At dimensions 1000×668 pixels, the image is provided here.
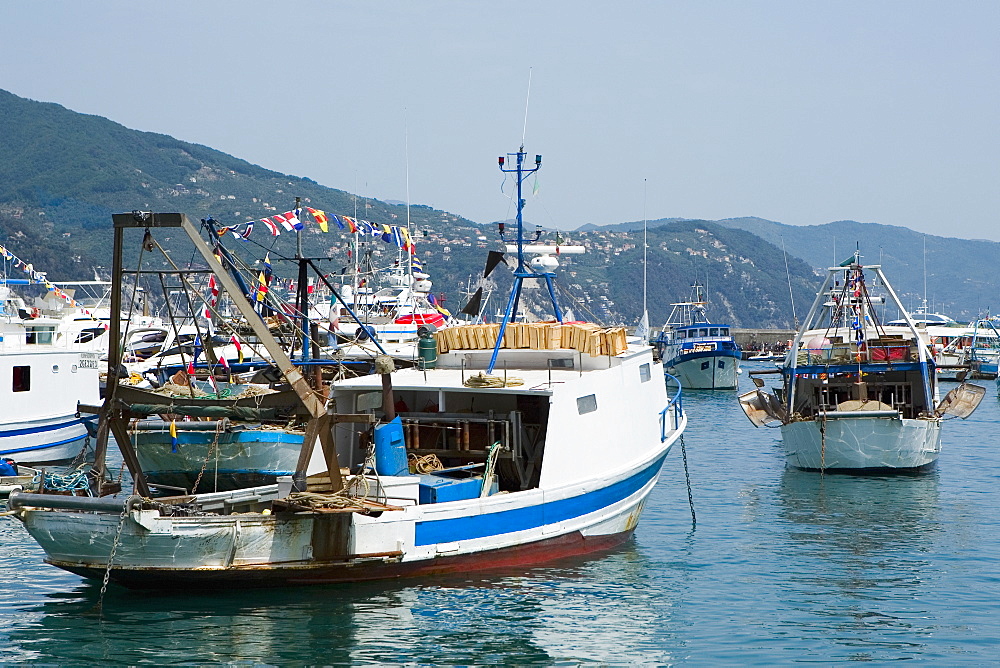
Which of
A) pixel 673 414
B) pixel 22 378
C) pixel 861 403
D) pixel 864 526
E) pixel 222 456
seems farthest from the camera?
pixel 22 378

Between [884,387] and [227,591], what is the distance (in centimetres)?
2347

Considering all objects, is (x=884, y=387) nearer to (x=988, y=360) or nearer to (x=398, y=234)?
(x=398, y=234)

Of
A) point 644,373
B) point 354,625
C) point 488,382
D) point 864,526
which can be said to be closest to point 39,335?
point 644,373

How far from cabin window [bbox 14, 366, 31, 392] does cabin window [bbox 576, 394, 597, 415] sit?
21493 mm

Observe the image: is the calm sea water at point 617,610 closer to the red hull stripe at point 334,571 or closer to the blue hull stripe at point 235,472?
the red hull stripe at point 334,571

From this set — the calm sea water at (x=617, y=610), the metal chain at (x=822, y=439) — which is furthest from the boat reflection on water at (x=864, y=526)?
the metal chain at (x=822, y=439)

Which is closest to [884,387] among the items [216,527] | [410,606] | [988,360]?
[410,606]

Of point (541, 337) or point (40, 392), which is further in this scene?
point (40, 392)

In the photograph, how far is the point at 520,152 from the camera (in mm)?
23172

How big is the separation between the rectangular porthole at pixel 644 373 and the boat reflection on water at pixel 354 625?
5.01 meters

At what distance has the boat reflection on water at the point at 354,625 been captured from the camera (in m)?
14.5

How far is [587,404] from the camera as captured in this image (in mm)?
18922

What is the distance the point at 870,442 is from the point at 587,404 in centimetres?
1358

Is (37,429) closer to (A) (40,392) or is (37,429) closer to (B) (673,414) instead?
(A) (40,392)
